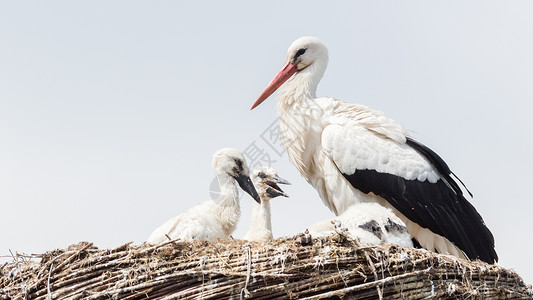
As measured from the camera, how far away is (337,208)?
4844mm

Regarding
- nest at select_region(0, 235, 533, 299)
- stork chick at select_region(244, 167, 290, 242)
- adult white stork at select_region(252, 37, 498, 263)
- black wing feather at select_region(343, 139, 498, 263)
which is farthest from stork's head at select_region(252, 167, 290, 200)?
nest at select_region(0, 235, 533, 299)

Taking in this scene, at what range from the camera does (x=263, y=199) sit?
4668 mm

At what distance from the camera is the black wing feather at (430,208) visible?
467 centimetres

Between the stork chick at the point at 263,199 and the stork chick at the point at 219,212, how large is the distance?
0.12m

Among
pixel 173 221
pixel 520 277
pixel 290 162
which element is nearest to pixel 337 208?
pixel 290 162

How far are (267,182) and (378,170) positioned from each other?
26.6 inches

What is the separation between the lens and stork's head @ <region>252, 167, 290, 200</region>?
15.3ft

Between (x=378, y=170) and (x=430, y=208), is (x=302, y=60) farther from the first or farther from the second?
(x=430, y=208)

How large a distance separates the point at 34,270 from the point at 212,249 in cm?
81

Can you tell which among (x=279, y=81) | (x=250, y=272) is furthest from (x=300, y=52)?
(x=250, y=272)

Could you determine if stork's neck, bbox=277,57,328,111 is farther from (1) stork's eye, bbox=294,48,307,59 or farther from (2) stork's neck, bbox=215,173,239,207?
(2) stork's neck, bbox=215,173,239,207

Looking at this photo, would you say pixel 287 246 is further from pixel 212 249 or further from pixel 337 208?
pixel 337 208

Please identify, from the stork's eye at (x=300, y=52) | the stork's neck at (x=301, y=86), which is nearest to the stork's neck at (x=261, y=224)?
the stork's neck at (x=301, y=86)

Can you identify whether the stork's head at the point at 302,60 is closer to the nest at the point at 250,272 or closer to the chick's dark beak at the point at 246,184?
the chick's dark beak at the point at 246,184
